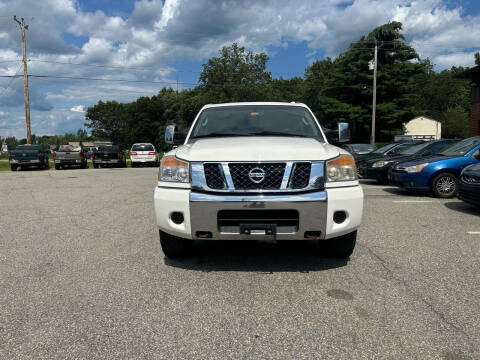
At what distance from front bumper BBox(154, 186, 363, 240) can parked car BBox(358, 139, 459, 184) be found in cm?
846

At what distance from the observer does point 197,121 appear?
203 inches

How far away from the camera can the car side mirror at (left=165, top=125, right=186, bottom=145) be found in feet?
16.9

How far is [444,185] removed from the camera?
912cm

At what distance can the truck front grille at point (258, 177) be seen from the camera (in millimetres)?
3494

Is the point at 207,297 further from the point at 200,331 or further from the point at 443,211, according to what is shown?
the point at 443,211

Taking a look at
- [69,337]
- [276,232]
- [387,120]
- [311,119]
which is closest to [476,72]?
[387,120]

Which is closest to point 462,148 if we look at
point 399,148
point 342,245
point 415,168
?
point 415,168

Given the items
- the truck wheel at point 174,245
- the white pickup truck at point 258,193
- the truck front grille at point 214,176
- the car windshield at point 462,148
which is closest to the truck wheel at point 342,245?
the white pickup truck at point 258,193

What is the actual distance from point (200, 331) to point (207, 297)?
0.59 meters

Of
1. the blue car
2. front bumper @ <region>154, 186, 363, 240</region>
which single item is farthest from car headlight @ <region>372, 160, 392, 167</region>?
front bumper @ <region>154, 186, 363, 240</region>

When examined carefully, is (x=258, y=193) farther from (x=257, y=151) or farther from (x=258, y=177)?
(x=257, y=151)

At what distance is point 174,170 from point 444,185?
760cm

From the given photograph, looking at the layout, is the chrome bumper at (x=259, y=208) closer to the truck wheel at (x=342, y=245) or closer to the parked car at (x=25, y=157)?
the truck wheel at (x=342, y=245)

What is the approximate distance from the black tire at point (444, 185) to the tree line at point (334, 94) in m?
28.6
